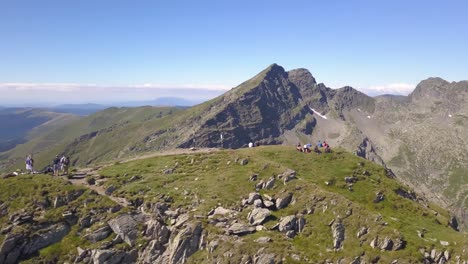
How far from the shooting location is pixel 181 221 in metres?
54.2

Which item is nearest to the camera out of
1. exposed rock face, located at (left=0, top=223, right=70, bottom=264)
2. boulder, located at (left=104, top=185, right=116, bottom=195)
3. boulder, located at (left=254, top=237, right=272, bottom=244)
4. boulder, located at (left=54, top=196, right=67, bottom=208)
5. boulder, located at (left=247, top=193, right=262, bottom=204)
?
boulder, located at (left=254, top=237, right=272, bottom=244)

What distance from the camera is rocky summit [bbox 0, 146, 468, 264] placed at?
153 ft

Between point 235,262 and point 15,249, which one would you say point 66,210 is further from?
point 235,262

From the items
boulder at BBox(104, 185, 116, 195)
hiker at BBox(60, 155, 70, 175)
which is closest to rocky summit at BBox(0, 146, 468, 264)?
boulder at BBox(104, 185, 116, 195)

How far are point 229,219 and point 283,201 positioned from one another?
358 inches

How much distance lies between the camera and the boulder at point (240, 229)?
50781mm

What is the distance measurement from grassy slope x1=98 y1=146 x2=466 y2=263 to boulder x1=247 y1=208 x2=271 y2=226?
116 centimetres

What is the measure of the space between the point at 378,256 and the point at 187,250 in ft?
82.2

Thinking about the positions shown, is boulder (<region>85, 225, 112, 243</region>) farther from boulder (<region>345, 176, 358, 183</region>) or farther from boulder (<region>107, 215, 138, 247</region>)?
boulder (<region>345, 176, 358, 183</region>)

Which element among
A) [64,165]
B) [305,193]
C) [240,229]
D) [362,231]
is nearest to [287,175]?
[305,193]

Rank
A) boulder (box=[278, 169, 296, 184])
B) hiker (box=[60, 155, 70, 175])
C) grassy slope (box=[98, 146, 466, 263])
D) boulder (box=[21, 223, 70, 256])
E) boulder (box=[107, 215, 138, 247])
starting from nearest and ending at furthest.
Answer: grassy slope (box=[98, 146, 466, 263]) → boulder (box=[21, 223, 70, 256]) → boulder (box=[107, 215, 138, 247]) → boulder (box=[278, 169, 296, 184]) → hiker (box=[60, 155, 70, 175])

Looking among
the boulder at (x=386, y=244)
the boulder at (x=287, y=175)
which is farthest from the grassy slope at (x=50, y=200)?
the boulder at (x=386, y=244)

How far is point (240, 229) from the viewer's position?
51.2 m

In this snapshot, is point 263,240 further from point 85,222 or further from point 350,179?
point 85,222
